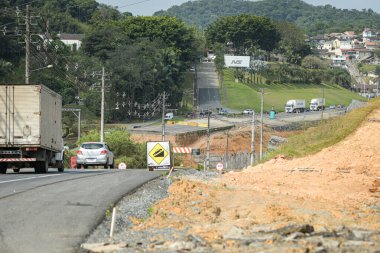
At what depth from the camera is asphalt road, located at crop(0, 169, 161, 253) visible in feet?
45.2

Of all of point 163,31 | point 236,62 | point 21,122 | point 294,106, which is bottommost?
point 294,106

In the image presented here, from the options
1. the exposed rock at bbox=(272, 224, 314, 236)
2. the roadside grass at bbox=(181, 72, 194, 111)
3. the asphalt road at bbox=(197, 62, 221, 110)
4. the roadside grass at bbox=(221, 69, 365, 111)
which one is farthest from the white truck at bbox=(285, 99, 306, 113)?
the exposed rock at bbox=(272, 224, 314, 236)

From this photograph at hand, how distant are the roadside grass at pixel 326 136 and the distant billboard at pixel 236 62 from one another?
458ft

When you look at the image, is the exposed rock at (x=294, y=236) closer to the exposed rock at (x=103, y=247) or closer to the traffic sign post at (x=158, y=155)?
the exposed rock at (x=103, y=247)

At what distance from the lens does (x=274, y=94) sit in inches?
6575

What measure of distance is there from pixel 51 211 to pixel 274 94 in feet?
495

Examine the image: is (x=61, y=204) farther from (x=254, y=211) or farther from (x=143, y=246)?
(x=143, y=246)

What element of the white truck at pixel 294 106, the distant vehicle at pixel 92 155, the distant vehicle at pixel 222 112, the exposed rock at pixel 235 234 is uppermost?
the exposed rock at pixel 235 234

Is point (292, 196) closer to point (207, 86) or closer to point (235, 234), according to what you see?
point (235, 234)

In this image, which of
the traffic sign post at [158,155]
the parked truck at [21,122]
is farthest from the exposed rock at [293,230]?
the traffic sign post at [158,155]

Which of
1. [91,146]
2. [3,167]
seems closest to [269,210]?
[3,167]

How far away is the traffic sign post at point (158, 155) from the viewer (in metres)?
39.8

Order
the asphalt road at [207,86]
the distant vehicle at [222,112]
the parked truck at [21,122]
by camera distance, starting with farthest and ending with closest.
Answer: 1. the asphalt road at [207,86]
2. the distant vehicle at [222,112]
3. the parked truck at [21,122]

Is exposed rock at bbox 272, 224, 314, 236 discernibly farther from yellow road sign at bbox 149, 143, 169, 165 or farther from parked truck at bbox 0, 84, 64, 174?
yellow road sign at bbox 149, 143, 169, 165
